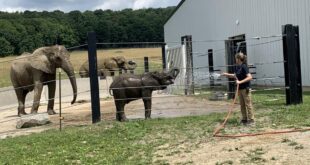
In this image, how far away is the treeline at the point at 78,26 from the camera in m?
64.8

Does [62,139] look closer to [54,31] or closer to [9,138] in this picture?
[9,138]

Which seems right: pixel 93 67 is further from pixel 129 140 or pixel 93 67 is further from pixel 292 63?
pixel 292 63

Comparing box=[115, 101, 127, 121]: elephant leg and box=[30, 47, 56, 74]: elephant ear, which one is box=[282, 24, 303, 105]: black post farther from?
box=[30, 47, 56, 74]: elephant ear

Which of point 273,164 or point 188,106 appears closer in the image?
point 273,164

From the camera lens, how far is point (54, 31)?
198ft

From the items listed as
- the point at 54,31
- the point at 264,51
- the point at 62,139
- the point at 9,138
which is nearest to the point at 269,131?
the point at 62,139

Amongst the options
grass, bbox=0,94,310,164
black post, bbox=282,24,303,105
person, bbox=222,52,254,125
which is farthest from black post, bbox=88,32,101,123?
black post, bbox=282,24,303,105

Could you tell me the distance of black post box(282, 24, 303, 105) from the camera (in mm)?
13031

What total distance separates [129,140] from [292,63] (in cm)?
511

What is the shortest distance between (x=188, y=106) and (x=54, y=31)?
46149 millimetres

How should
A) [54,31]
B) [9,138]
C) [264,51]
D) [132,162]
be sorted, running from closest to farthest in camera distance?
[132,162]
[9,138]
[264,51]
[54,31]

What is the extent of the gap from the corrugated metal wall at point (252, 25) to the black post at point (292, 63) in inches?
86.1

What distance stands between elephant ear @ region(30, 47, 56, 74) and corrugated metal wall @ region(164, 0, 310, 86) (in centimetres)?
450

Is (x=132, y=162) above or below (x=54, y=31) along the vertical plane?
below
